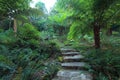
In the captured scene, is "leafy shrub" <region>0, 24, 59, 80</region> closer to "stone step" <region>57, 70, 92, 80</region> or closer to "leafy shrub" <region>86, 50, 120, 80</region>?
"stone step" <region>57, 70, 92, 80</region>

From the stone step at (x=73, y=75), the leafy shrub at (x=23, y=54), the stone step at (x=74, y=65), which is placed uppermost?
the leafy shrub at (x=23, y=54)

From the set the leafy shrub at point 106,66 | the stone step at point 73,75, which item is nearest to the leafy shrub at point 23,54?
the stone step at point 73,75

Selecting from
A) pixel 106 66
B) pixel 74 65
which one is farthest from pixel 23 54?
pixel 106 66

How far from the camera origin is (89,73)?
3600 mm

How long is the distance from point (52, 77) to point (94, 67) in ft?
3.43

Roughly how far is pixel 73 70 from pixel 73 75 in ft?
1.22

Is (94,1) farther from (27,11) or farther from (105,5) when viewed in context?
(27,11)

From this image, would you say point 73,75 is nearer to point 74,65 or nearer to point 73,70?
point 73,70

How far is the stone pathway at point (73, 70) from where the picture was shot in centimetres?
349

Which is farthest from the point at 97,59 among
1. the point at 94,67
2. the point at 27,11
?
the point at 27,11

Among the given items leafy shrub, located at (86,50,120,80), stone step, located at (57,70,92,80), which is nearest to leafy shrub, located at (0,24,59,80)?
stone step, located at (57,70,92,80)

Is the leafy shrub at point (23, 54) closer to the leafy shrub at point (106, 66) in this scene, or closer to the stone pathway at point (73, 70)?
the stone pathway at point (73, 70)

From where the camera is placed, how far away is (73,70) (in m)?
3.96

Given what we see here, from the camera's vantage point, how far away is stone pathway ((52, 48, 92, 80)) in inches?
137
